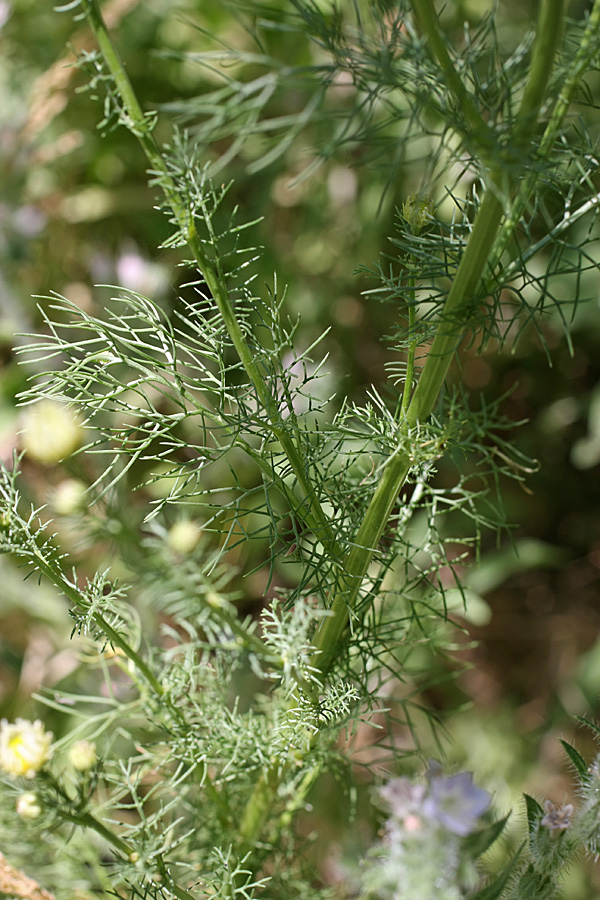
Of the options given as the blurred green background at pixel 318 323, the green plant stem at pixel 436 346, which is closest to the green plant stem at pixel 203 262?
the green plant stem at pixel 436 346

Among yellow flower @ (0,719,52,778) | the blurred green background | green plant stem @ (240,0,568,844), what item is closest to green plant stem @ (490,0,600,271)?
green plant stem @ (240,0,568,844)

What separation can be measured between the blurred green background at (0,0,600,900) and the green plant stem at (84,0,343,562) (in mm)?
574

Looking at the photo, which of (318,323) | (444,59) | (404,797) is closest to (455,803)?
(404,797)

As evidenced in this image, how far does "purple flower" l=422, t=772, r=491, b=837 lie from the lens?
0.30 meters

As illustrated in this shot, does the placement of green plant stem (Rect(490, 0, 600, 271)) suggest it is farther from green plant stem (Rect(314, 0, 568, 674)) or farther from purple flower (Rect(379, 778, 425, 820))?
purple flower (Rect(379, 778, 425, 820))

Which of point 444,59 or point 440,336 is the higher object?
point 444,59

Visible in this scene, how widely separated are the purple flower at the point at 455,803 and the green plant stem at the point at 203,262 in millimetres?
110

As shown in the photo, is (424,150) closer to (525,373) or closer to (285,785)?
(525,373)

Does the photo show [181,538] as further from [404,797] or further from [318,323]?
[318,323]

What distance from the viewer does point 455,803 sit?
0.32 m

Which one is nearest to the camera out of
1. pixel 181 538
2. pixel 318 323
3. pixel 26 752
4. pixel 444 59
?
pixel 444 59

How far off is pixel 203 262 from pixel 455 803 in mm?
252

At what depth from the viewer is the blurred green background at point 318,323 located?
0.95 meters

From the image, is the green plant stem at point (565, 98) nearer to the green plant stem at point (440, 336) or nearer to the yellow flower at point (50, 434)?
the green plant stem at point (440, 336)
